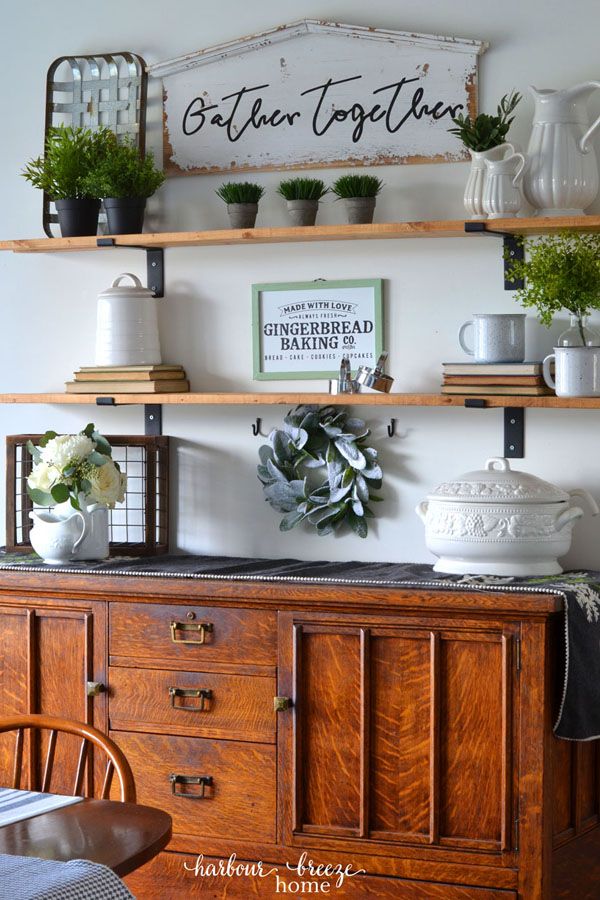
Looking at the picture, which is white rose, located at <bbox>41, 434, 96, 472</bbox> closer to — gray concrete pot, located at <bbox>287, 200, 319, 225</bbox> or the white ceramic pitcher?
gray concrete pot, located at <bbox>287, 200, 319, 225</bbox>

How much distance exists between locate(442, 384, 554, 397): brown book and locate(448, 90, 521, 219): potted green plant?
1.42ft

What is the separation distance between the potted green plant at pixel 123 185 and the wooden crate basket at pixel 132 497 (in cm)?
61

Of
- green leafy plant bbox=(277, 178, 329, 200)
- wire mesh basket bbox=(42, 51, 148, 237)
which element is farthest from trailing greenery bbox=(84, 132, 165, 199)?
green leafy plant bbox=(277, 178, 329, 200)

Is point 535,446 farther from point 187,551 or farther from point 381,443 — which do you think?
point 187,551

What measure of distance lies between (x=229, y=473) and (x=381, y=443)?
1.52 feet

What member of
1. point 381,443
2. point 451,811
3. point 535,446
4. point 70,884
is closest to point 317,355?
point 381,443

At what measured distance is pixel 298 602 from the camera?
2.88m

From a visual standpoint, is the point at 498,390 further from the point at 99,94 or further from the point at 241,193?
the point at 99,94

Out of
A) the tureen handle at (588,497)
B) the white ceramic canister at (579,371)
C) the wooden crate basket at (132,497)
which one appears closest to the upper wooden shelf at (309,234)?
the white ceramic canister at (579,371)

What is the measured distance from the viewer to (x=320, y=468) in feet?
11.1

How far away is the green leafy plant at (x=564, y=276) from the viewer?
2969 mm

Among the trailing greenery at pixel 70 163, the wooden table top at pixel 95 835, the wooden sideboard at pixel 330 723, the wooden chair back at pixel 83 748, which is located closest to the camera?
the wooden table top at pixel 95 835

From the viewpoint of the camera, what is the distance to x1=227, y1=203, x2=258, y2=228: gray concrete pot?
3.29 m

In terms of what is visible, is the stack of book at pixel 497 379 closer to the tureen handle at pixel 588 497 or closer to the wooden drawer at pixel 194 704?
the tureen handle at pixel 588 497
